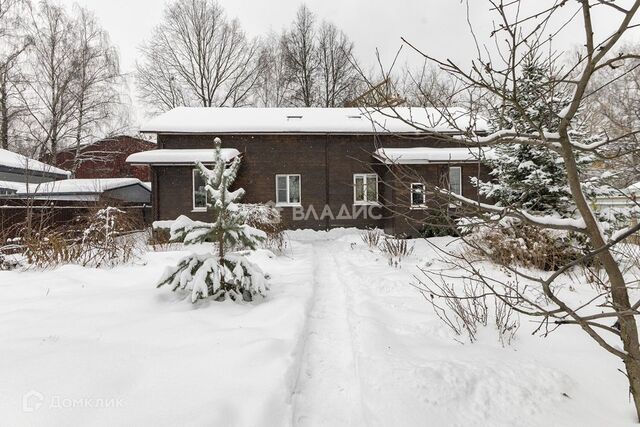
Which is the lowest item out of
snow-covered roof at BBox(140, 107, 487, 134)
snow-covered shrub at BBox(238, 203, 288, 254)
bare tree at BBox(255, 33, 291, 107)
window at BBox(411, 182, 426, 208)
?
snow-covered shrub at BBox(238, 203, 288, 254)

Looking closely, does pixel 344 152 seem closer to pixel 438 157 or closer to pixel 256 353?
pixel 438 157

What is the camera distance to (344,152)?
14711 millimetres

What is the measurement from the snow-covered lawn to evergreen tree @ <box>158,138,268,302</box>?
0.80 ft

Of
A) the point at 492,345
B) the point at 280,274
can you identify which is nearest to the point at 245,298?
the point at 280,274

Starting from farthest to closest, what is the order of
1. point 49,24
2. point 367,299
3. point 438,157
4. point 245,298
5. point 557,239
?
point 49,24 < point 438,157 < point 557,239 < point 367,299 < point 245,298

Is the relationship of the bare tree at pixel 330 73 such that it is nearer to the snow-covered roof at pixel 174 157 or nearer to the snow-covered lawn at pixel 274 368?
the snow-covered roof at pixel 174 157

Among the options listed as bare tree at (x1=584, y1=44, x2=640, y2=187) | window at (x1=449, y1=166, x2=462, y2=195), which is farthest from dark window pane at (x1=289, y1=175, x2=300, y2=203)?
bare tree at (x1=584, y1=44, x2=640, y2=187)

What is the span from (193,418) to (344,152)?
13.5 m

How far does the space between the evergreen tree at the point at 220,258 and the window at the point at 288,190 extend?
395 inches

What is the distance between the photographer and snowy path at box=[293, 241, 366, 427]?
2.36 m

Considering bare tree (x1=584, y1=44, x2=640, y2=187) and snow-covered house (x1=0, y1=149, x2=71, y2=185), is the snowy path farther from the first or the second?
snow-covered house (x1=0, y1=149, x2=71, y2=185)

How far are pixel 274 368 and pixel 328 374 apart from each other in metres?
0.54

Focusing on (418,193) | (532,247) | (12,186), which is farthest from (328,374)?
(12,186)

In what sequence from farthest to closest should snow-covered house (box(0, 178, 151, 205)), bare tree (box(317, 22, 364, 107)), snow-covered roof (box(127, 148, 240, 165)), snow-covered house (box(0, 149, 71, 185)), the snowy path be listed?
bare tree (box(317, 22, 364, 107)) < snow-covered house (box(0, 149, 71, 185)) < snow-covered house (box(0, 178, 151, 205)) < snow-covered roof (box(127, 148, 240, 165)) < the snowy path
